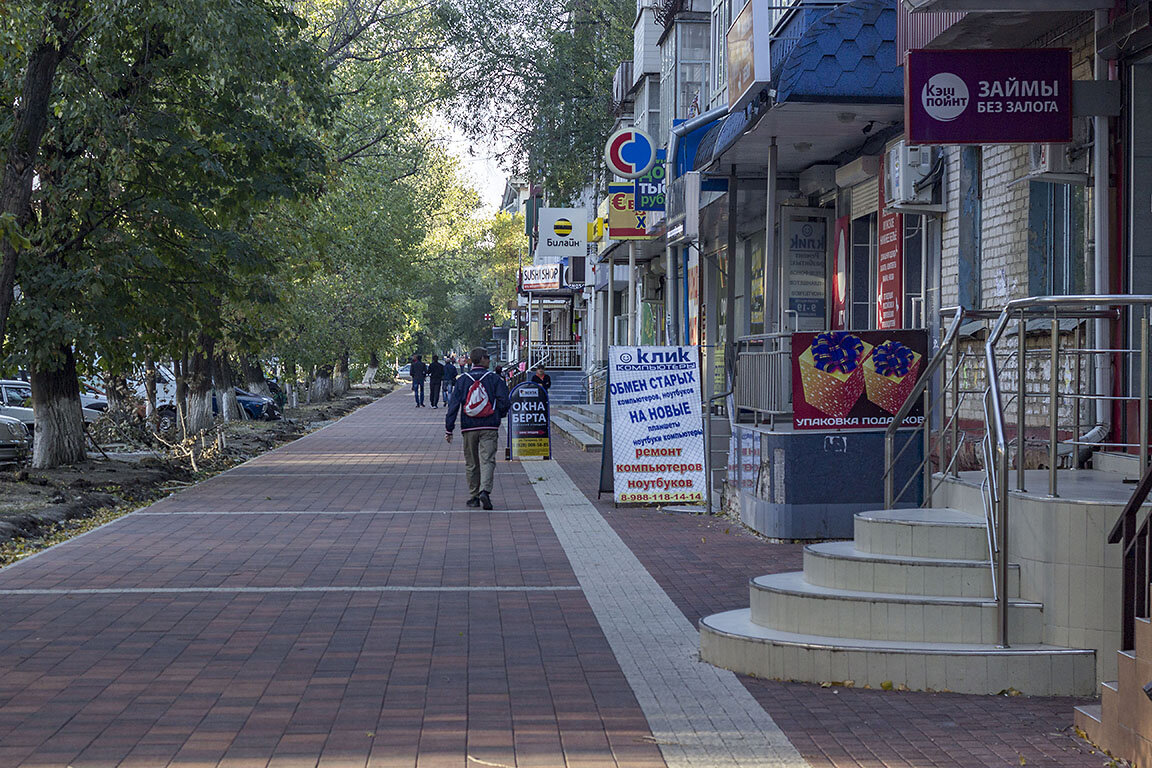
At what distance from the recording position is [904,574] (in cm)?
693

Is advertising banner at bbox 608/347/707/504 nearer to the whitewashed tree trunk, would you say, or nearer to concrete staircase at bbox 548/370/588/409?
the whitewashed tree trunk

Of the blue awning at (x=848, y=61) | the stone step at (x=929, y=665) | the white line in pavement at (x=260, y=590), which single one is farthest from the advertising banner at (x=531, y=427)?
the stone step at (x=929, y=665)

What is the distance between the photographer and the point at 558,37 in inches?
1236

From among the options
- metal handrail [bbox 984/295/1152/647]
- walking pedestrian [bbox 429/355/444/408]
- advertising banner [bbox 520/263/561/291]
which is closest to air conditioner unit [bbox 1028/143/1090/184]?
metal handrail [bbox 984/295/1152/647]

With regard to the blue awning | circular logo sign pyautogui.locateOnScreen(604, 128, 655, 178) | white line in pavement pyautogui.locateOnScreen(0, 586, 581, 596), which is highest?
circular logo sign pyautogui.locateOnScreen(604, 128, 655, 178)

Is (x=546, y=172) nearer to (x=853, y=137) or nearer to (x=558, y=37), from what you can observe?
(x=558, y=37)

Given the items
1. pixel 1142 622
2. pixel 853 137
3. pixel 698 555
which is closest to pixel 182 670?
pixel 1142 622

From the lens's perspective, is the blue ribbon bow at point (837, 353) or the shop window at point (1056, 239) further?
the blue ribbon bow at point (837, 353)

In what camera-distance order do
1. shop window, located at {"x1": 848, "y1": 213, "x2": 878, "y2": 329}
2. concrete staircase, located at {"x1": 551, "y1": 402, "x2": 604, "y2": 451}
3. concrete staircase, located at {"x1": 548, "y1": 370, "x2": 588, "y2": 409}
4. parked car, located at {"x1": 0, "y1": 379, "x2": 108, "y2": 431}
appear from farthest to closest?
concrete staircase, located at {"x1": 548, "y1": 370, "x2": 588, "y2": 409} → parked car, located at {"x1": 0, "y1": 379, "x2": 108, "y2": 431} → concrete staircase, located at {"x1": 551, "y1": 402, "x2": 604, "y2": 451} → shop window, located at {"x1": 848, "y1": 213, "x2": 878, "y2": 329}

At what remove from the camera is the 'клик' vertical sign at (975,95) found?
9.55 metres

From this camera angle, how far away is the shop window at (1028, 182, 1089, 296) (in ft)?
32.9

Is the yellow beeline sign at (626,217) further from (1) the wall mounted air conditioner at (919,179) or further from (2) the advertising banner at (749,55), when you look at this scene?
(1) the wall mounted air conditioner at (919,179)

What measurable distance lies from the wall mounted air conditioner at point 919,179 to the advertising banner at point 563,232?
69.4ft

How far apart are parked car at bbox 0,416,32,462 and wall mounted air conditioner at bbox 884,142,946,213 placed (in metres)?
13.0
